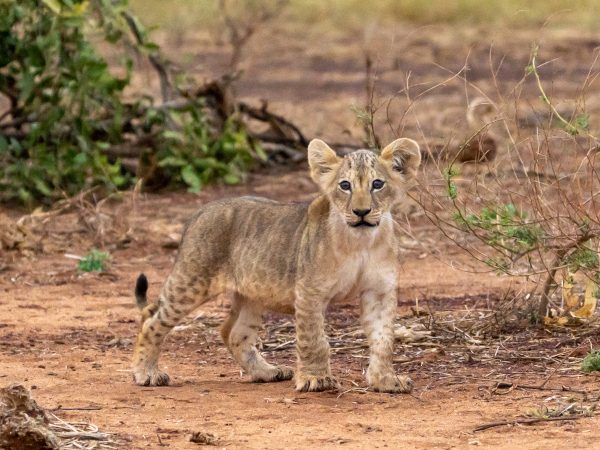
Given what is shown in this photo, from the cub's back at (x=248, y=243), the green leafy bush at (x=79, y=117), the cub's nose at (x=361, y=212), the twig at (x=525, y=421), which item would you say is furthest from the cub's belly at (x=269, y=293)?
the green leafy bush at (x=79, y=117)

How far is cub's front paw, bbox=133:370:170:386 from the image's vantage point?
7.75 meters

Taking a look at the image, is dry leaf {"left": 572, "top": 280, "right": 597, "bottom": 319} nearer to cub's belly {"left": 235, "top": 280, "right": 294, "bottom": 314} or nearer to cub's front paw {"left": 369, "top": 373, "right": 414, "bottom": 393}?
cub's front paw {"left": 369, "top": 373, "right": 414, "bottom": 393}

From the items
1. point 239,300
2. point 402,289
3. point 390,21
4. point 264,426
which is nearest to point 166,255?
point 402,289

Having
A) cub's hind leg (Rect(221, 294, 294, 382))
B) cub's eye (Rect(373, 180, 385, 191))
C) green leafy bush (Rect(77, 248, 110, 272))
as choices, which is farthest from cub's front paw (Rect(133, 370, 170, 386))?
green leafy bush (Rect(77, 248, 110, 272))

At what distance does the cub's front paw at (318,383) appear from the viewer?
23.8 feet

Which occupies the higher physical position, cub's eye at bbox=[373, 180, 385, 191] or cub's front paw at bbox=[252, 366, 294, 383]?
cub's eye at bbox=[373, 180, 385, 191]

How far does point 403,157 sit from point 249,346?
4.67 feet

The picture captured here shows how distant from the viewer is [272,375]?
7.85m

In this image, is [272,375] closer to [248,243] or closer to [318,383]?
[318,383]

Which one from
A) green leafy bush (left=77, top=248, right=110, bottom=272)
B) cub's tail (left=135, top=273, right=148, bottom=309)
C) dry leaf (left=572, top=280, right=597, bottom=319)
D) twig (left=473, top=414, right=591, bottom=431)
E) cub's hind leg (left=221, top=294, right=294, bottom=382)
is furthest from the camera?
green leafy bush (left=77, top=248, right=110, bottom=272)

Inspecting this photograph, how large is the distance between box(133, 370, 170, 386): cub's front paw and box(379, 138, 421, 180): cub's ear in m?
1.72

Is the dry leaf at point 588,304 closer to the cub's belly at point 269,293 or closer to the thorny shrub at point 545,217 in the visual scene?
the thorny shrub at point 545,217

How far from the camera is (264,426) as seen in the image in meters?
6.58

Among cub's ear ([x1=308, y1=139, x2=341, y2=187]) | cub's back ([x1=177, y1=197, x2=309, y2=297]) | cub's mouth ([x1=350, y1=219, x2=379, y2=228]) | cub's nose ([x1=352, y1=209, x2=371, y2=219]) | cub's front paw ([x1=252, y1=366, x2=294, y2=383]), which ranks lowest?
cub's front paw ([x1=252, y1=366, x2=294, y2=383])
